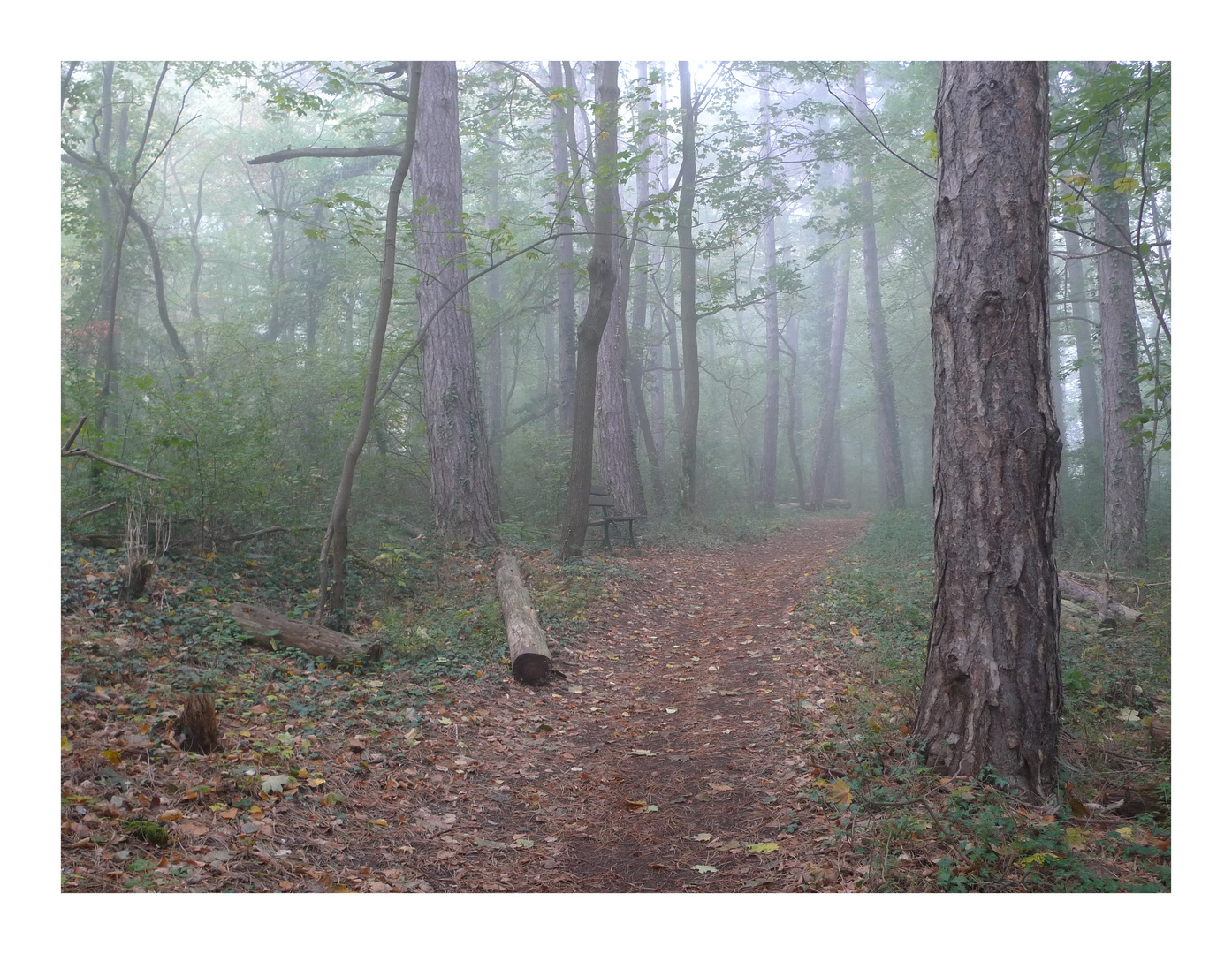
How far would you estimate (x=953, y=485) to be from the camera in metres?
3.56

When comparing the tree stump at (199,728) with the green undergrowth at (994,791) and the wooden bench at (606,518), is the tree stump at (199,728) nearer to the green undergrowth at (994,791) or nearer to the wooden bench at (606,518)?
the green undergrowth at (994,791)

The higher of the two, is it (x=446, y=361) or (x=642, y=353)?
(x=642, y=353)

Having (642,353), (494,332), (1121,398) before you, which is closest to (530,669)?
(1121,398)

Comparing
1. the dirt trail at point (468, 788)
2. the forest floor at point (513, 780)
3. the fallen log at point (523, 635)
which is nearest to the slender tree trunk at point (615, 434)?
the fallen log at point (523, 635)

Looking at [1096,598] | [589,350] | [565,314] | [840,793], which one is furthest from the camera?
[565,314]

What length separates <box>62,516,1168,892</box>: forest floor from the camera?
3.00 m

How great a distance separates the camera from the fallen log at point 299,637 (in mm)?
5492

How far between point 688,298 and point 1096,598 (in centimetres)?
1041

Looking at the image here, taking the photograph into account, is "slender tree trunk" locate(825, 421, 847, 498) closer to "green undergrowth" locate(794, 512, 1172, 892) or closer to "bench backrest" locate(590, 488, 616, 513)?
"bench backrest" locate(590, 488, 616, 513)

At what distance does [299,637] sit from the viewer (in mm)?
5582

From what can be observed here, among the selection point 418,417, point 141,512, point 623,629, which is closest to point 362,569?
point 141,512

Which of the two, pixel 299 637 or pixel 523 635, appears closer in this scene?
pixel 299 637

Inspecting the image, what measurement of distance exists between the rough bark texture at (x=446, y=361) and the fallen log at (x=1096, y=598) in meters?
6.50

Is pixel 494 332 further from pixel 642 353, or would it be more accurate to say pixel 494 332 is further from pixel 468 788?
pixel 468 788
